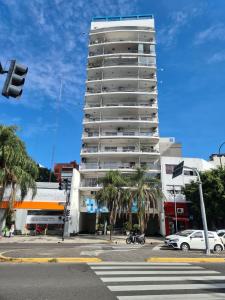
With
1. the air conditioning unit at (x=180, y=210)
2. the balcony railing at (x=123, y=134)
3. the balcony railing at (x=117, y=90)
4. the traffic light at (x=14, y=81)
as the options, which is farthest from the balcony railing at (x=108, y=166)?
the traffic light at (x=14, y=81)

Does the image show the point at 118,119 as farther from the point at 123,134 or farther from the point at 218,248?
the point at 218,248

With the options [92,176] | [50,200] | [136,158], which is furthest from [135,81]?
[50,200]

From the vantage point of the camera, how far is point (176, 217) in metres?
43.4

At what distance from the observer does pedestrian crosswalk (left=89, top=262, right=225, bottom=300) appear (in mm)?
7312

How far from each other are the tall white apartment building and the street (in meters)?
36.9

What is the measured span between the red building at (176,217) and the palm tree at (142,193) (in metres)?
7.03

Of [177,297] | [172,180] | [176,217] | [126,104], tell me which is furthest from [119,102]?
[177,297]

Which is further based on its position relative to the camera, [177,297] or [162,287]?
[162,287]

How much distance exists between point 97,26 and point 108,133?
26270mm

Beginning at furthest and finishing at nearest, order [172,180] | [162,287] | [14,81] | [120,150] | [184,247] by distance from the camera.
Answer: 1. [120,150]
2. [172,180]
3. [184,247]
4. [162,287]
5. [14,81]

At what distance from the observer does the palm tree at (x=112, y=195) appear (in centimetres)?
3606

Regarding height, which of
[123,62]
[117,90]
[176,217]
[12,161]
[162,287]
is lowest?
[162,287]

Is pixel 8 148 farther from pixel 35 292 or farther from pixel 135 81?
pixel 135 81

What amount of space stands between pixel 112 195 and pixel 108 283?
90.2 feet
